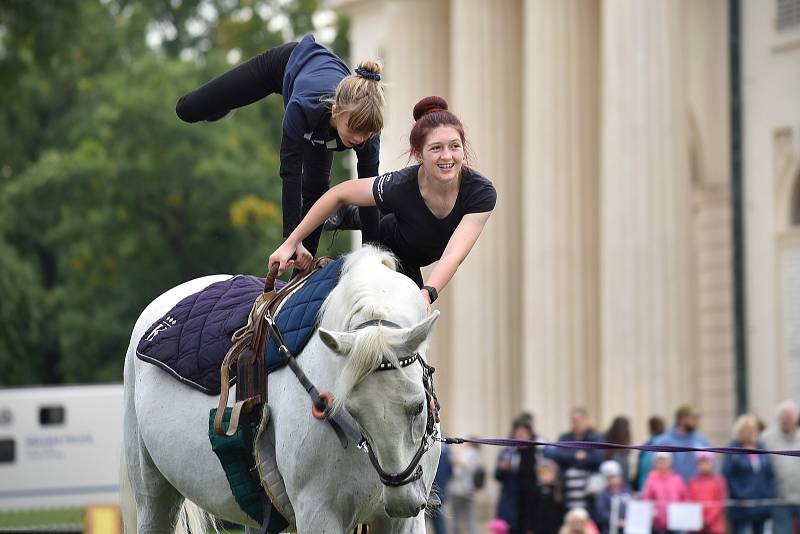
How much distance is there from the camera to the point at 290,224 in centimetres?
852

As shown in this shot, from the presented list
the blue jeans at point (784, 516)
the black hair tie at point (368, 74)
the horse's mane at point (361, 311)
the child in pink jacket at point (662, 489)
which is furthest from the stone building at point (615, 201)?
the horse's mane at point (361, 311)

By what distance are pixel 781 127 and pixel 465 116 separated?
7205 mm

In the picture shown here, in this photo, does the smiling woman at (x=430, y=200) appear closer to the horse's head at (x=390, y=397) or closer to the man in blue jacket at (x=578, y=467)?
the horse's head at (x=390, y=397)

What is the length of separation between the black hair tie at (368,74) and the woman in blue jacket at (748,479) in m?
10.1

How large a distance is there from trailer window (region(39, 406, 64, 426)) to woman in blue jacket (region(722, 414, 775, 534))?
21.3 m

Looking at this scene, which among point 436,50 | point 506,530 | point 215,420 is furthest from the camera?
point 436,50

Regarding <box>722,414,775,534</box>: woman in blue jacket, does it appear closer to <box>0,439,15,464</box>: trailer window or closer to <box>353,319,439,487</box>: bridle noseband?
<box>353,319,439,487</box>: bridle noseband

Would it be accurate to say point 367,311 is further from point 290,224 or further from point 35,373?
point 35,373

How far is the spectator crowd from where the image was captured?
56.6 feet

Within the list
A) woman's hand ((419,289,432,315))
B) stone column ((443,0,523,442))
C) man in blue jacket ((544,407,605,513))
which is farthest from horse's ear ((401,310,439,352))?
stone column ((443,0,523,442))

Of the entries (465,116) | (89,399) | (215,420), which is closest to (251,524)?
(215,420)

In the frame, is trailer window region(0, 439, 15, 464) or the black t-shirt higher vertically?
the black t-shirt

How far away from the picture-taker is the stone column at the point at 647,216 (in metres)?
27.7

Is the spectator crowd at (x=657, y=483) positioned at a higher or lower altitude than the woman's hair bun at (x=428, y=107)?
lower
